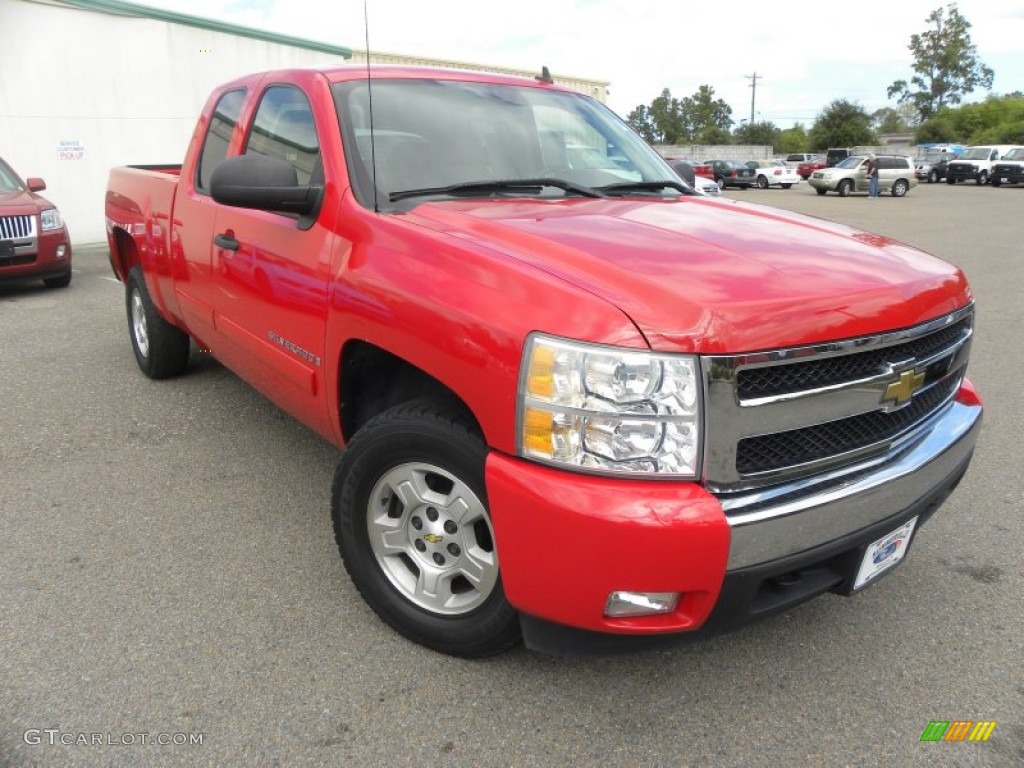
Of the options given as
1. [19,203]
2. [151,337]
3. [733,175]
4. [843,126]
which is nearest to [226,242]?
[151,337]

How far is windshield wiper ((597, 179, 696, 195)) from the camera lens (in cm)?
322

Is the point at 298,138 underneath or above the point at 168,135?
underneath

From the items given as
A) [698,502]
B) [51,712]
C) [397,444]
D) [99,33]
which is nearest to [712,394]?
[698,502]

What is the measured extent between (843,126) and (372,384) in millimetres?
81384

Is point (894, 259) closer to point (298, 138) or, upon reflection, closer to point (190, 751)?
point (298, 138)

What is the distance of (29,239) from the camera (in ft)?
27.9

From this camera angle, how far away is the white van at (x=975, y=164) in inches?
1491

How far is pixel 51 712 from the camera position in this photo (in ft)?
7.24

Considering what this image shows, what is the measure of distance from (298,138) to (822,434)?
2296 mm

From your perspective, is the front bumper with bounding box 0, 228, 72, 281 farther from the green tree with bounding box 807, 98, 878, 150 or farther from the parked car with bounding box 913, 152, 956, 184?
the green tree with bounding box 807, 98, 878, 150

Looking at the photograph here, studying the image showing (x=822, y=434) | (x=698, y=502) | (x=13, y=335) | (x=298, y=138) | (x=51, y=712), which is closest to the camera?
(x=698, y=502)

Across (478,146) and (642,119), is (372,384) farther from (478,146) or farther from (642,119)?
(642,119)

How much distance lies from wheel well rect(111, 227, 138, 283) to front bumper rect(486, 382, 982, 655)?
422 centimetres

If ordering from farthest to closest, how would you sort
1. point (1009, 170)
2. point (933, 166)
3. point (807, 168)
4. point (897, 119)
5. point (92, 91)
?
point (897, 119), point (807, 168), point (933, 166), point (1009, 170), point (92, 91)
